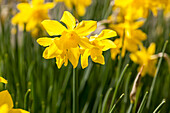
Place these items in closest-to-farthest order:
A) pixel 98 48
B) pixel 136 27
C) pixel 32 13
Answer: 1. pixel 98 48
2. pixel 136 27
3. pixel 32 13

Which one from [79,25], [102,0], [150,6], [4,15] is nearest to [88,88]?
[150,6]

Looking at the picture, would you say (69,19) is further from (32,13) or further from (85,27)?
(32,13)

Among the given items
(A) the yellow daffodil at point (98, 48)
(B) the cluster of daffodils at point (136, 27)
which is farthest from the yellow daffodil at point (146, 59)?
(A) the yellow daffodil at point (98, 48)

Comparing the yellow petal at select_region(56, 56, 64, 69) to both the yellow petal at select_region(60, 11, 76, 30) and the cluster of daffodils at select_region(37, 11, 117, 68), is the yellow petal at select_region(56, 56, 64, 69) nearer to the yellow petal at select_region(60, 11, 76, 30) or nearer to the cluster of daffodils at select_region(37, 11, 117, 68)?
the cluster of daffodils at select_region(37, 11, 117, 68)

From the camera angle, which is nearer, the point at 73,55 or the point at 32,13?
the point at 73,55

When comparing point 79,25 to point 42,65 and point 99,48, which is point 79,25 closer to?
point 99,48

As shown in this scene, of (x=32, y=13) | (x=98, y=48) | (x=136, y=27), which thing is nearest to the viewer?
(x=98, y=48)

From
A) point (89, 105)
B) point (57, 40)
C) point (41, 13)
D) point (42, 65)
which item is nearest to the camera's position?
point (57, 40)

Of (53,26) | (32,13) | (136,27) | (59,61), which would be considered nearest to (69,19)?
(53,26)
